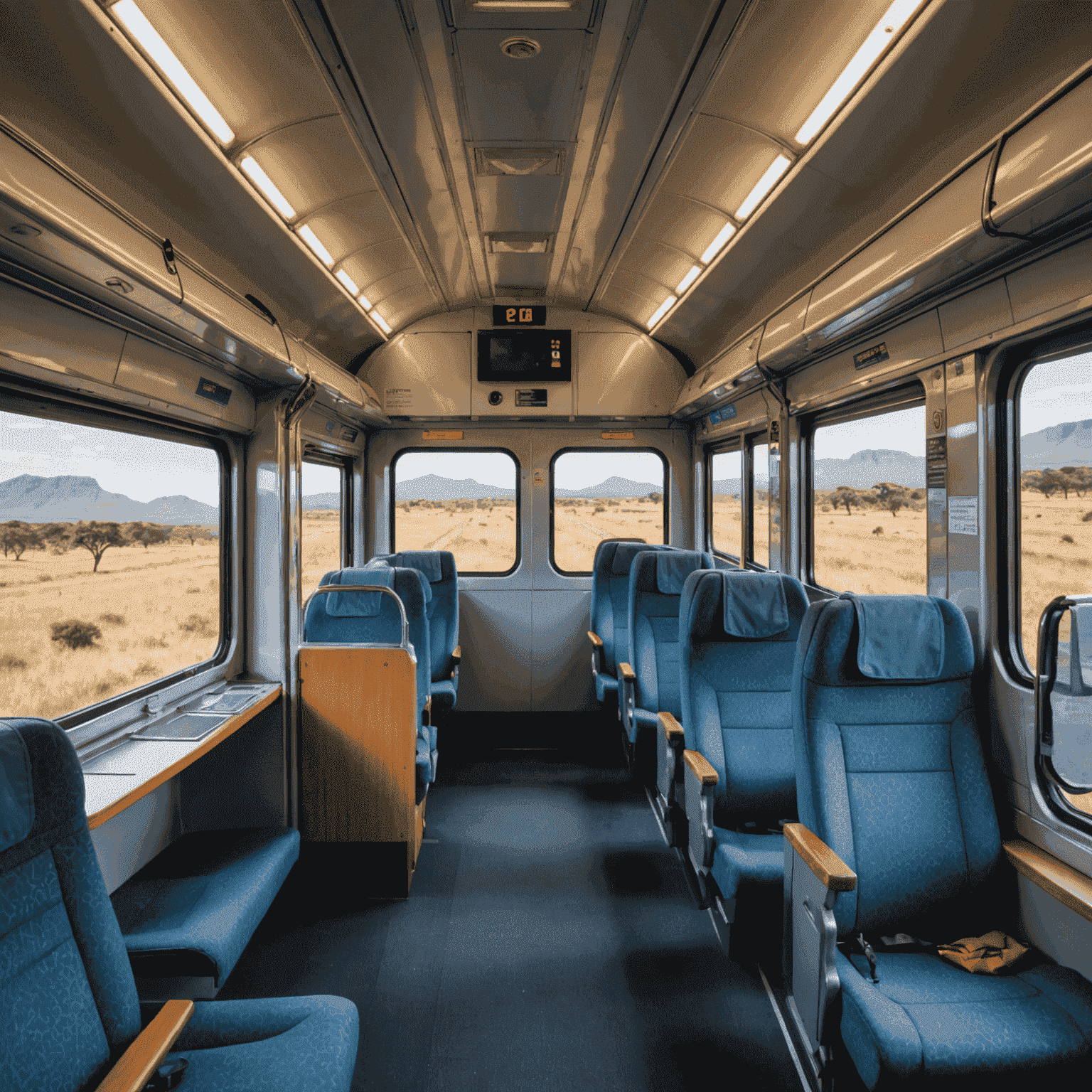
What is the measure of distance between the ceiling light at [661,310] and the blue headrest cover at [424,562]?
2.47m

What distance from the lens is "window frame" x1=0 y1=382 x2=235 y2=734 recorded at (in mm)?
2334

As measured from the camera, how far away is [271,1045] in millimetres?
1643

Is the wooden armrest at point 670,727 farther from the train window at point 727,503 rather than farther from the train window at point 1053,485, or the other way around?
the train window at point 727,503

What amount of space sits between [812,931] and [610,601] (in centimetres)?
352

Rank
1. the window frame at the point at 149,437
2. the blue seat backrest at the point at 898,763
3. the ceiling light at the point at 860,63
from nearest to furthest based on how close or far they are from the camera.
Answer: the ceiling light at the point at 860,63 → the blue seat backrest at the point at 898,763 → the window frame at the point at 149,437

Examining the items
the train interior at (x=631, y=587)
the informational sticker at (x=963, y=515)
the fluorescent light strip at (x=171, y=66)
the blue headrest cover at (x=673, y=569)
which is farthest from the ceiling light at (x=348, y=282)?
the informational sticker at (x=963, y=515)

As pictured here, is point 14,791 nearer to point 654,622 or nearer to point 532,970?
point 532,970

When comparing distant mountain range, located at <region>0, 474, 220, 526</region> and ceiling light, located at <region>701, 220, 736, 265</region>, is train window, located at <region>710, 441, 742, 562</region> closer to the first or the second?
ceiling light, located at <region>701, 220, 736, 265</region>

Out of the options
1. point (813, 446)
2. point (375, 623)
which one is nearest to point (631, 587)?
point (813, 446)

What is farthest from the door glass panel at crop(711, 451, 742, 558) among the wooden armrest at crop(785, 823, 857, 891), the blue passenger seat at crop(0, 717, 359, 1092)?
the blue passenger seat at crop(0, 717, 359, 1092)

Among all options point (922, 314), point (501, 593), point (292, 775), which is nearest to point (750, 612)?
point (922, 314)

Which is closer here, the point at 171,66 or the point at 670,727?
the point at 171,66

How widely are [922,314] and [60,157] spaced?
301cm

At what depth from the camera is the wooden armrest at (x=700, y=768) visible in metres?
2.61
